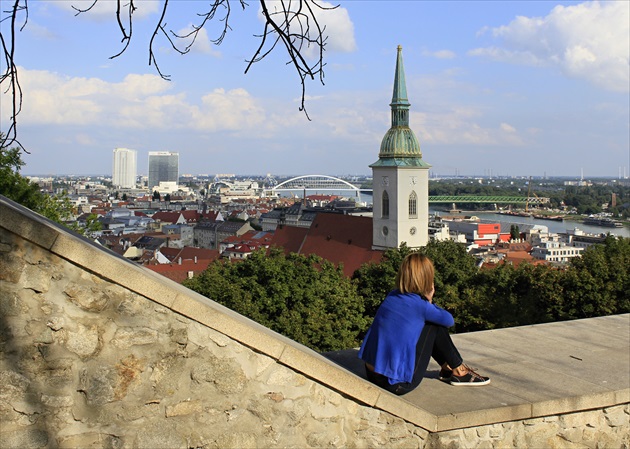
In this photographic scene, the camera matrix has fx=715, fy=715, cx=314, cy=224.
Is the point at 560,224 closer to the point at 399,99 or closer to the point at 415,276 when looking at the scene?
the point at 399,99

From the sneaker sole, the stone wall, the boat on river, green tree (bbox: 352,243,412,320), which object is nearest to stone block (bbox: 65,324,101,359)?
the stone wall

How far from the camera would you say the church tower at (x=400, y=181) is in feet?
117

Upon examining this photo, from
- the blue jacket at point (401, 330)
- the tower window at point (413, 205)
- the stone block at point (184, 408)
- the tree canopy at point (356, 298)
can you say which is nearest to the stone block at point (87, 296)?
the stone block at point (184, 408)

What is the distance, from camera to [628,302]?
13922 millimetres

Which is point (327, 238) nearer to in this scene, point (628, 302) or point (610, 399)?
point (628, 302)

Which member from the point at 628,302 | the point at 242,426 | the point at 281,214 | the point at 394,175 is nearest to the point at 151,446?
the point at 242,426

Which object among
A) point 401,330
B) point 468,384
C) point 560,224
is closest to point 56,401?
point 401,330

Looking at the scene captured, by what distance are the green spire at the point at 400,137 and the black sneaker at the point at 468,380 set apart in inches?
1276

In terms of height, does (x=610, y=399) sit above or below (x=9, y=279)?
below

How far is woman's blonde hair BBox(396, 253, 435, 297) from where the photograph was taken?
352 cm

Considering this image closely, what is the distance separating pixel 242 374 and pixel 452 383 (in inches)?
51.6

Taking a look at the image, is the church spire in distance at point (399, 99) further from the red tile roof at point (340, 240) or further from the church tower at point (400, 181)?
the red tile roof at point (340, 240)

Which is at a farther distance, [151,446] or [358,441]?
[358,441]

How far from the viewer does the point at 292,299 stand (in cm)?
1578
